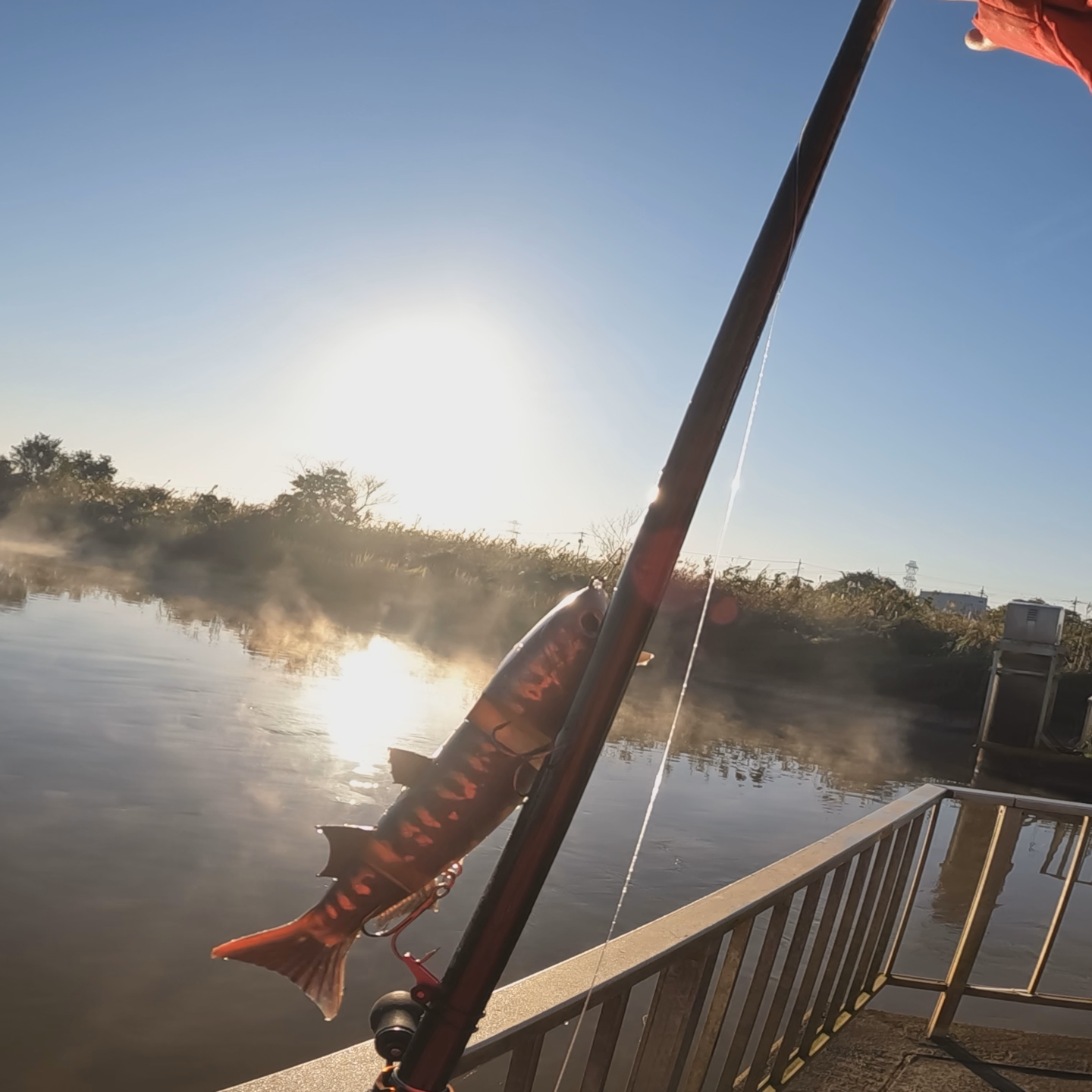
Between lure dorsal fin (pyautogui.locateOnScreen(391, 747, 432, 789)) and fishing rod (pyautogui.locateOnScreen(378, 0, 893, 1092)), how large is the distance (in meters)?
0.09

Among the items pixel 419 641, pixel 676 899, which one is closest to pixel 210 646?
pixel 419 641

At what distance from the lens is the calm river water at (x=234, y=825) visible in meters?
3.68

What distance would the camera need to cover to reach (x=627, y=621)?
0.68 meters

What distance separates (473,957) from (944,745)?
1434cm

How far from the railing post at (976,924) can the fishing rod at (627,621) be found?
2465 mm

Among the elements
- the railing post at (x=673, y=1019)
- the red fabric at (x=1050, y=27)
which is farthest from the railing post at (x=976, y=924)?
the red fabric at (x=1050, y=27)

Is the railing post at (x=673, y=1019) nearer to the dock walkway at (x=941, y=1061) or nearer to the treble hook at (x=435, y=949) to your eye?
the treble hook at (x=435, y=949)

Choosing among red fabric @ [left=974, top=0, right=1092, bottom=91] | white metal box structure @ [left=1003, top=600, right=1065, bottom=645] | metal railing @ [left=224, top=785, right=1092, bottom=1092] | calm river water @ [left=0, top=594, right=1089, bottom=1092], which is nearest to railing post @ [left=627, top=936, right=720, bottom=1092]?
metal railing @ [left=224, top=785, right=1092, bottom=1092]

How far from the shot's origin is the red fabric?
28.2 inches

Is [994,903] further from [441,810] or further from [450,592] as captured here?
A: [450,592]

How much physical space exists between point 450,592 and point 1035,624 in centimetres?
1192

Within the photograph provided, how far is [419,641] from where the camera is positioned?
15945 millimetres

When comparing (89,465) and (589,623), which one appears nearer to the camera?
(589,623)

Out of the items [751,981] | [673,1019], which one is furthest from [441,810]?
[751,981]
